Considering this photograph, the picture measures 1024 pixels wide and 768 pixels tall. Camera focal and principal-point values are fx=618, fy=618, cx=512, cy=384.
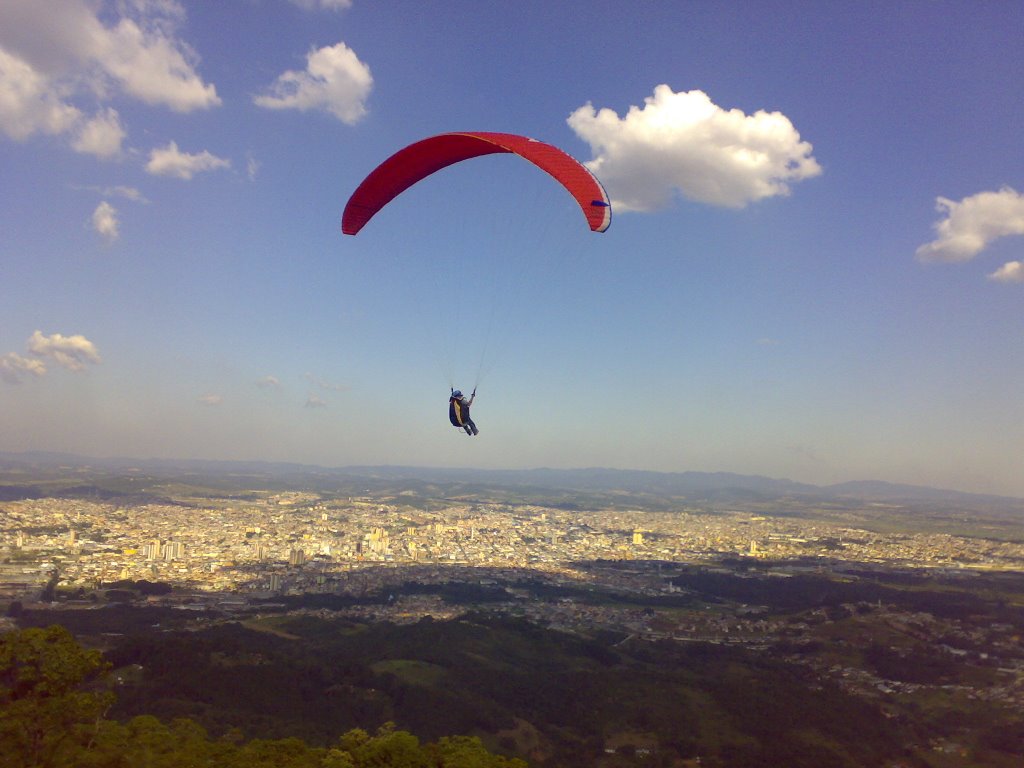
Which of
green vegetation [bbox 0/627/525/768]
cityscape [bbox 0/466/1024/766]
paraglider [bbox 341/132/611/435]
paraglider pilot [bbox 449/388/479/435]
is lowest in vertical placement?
cityscape [bbox 0/466/1024/766]

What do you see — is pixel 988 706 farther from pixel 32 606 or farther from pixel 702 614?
pixel 32 606

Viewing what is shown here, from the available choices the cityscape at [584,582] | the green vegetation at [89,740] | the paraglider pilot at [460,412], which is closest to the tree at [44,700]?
the green vegetation at [89,740]

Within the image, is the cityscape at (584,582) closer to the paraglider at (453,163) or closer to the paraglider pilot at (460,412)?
the paraglider pilot at (460,412)

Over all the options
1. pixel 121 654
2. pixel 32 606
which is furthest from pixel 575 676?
pixel 32 606

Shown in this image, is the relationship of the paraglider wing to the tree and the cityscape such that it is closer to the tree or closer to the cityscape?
the tree

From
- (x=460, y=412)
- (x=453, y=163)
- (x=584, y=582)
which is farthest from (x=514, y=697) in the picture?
(x=584, y=582)

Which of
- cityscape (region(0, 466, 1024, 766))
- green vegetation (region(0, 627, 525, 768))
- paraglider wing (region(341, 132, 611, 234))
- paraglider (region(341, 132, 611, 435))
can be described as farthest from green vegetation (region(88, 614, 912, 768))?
paraglider wing (region(341, 132, 611, 234))

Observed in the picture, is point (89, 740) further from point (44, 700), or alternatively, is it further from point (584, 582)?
point (584, 582)
